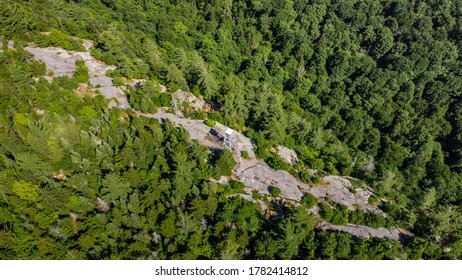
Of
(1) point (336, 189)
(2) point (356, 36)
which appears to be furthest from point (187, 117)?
(2) point (356, 36)

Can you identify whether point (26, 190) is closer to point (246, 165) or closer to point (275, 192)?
point (246, 165)

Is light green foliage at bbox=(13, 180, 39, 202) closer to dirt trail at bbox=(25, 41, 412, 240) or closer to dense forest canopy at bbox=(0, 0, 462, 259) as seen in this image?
dense forest canopy at bbox=(0, 0, 462, 259)

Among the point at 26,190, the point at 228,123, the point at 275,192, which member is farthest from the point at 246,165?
the point at 26,190

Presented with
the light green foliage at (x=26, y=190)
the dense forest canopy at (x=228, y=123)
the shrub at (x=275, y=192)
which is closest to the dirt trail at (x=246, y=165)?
the shrub at (x=275, y=192)

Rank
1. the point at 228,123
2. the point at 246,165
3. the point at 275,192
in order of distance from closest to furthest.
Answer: the point at 275,192
the point at 246,165
the point at 228,123

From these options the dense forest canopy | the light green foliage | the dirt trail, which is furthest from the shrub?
the light green foliage

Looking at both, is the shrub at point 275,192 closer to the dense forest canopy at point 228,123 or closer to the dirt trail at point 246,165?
the dirt trail at point 246,165

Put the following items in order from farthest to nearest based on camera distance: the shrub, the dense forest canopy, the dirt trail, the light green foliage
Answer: the dirt trail, the shrub, the dense forest canopy, the light green foliage
